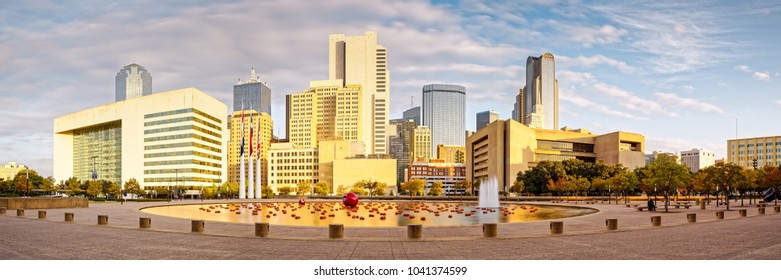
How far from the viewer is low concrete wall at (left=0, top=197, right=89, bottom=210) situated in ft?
182

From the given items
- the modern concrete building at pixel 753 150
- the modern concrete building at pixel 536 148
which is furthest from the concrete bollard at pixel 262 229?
the modern concrete building at pixel 753 150

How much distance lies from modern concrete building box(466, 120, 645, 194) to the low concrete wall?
105 meters

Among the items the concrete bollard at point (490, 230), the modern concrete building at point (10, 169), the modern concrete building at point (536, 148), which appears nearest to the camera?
the concrete bollard at point (490, 230)

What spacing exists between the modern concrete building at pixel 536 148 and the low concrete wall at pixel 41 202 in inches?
4127

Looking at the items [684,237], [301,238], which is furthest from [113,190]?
[684,237]

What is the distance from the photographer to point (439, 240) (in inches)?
984

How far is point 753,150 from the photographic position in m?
169

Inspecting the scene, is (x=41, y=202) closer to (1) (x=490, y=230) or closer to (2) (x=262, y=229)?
(2) (x=262, y=229)

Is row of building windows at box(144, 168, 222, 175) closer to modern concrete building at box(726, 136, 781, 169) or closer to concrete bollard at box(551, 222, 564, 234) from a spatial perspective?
concrete bollard at box(551, 222, 564, 234)

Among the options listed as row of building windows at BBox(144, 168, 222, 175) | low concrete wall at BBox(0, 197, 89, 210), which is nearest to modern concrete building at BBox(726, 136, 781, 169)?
row of building windows at BBox(144, 168, 222, 175)

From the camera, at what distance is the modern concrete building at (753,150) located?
154 metres

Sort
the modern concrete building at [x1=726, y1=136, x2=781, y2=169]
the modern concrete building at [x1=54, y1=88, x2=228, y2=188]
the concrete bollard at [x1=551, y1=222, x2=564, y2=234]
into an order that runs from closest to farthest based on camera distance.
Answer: the concrete bollard at [x1=551, y1=222, x2=564, y2=234]
the modern concrete building at [x1=726, y1=136, x2=781, y2=169]
the modern concrete building at [x1=54, y1=88, x2=228, y2=188]

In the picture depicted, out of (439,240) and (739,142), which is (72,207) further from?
(739,142)

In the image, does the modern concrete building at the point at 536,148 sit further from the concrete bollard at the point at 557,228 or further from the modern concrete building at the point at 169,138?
the concrete bollard at the point at 557,228
